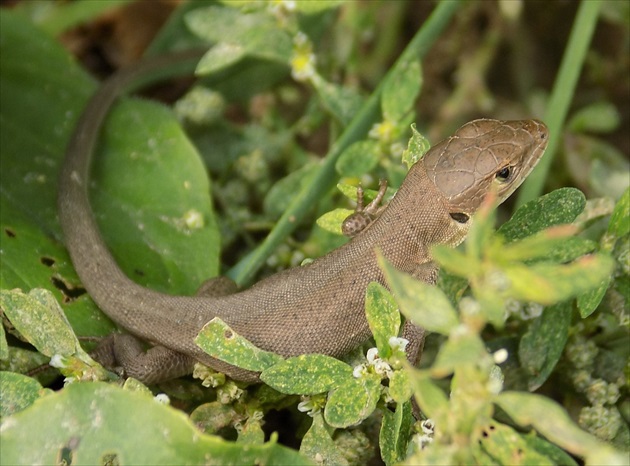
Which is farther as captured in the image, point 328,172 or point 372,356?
point 328,172

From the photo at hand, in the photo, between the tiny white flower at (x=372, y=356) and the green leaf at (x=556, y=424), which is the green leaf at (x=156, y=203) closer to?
the tiny white flower at (x=372, y=356)

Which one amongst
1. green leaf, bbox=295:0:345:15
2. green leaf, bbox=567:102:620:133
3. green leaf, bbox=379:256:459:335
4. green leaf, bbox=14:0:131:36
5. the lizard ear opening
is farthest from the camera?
green leaf, bbox=14:0:131:36

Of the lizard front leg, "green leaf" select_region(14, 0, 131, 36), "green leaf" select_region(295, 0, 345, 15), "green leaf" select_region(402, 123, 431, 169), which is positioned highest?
"green leaf" select_region(14, 0, 131, 36)

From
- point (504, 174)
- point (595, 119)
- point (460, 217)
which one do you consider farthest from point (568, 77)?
point (460, 217)

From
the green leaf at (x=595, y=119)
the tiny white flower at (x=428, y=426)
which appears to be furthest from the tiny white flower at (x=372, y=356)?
the green leaf at (x=595, y=119)

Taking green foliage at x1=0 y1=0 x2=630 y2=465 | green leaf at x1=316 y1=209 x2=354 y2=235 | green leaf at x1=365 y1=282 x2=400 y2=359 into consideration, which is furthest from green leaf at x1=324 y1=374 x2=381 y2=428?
green leaf at x1=316 y1=209 x2=354 y2=235

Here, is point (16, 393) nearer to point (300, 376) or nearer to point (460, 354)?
point (300, 376)

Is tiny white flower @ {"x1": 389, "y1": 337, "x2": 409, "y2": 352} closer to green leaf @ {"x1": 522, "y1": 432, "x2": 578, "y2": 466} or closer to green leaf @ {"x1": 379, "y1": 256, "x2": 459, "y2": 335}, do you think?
green leaf @ {"x1": 522, "y1": 432, "x2": 578, "y2": 466}

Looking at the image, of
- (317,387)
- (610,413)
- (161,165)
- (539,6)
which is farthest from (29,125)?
(539,6)
